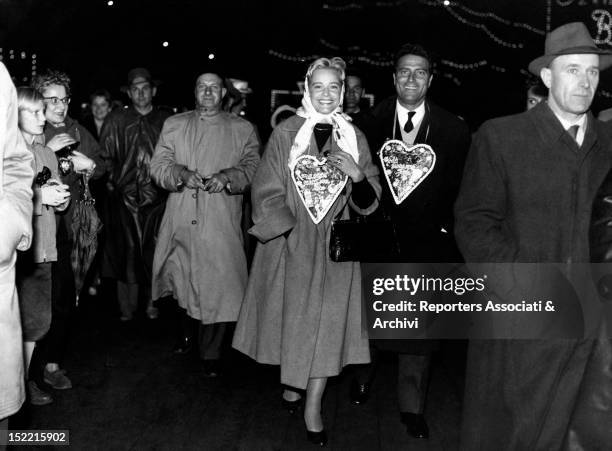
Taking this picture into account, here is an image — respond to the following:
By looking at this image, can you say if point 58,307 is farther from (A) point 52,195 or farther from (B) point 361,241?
(B) point 361,241

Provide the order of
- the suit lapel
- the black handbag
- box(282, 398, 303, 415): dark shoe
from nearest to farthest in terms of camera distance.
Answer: the black handbag → the suit lapel → box(282, 398, 303, 415): dark shoe

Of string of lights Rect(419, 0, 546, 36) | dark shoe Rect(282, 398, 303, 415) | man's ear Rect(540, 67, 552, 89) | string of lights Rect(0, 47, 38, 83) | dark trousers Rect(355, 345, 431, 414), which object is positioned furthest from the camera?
string of lights Rect(419, 0, 546, 36)

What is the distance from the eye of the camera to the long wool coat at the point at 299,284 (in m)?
4.16

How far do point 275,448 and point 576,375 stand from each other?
1624mm

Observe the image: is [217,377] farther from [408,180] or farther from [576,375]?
[576,375]

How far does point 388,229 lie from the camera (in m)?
4.13

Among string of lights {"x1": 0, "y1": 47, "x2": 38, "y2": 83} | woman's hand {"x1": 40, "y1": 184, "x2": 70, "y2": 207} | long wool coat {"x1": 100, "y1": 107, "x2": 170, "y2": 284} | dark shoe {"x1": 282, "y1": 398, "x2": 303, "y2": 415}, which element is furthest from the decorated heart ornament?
string of lights {"x1": 0, "y1": 47, "x2": 38, "y2": 83}

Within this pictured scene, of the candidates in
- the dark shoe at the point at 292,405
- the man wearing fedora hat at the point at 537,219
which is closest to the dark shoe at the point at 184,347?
the dark shoe at the point at 292,405

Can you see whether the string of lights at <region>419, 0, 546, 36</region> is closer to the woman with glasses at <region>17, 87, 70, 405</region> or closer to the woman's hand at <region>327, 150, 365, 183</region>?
the woman's hand at <region>327, 150, 365, 183</region>

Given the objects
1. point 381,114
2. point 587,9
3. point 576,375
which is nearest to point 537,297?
point 576,375

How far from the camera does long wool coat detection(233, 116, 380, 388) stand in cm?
416

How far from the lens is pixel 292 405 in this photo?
15.3 feet

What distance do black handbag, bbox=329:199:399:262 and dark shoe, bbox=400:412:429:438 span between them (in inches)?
35.0

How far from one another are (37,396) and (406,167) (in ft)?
7.88
